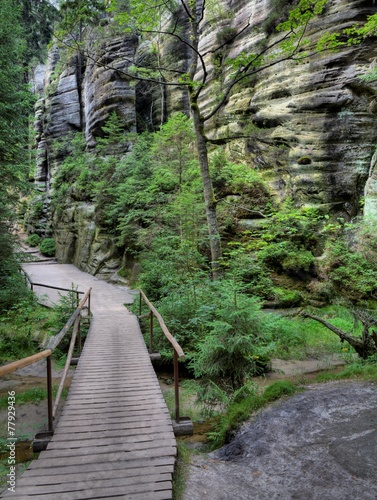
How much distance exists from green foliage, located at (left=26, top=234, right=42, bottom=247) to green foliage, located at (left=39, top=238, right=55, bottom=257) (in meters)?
2.59

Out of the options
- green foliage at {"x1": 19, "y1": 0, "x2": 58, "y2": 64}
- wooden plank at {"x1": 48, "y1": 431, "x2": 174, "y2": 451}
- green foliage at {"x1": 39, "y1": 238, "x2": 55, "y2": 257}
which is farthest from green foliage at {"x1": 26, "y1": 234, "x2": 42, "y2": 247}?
wooden plank at {"x1": 48, "y1": 431, "x2": 174, "y2": 451}

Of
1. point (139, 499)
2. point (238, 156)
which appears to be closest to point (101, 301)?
point (238, 156)

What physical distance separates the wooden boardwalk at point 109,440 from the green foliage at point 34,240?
27.6 m

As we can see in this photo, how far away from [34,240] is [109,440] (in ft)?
104

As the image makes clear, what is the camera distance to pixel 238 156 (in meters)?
16.3

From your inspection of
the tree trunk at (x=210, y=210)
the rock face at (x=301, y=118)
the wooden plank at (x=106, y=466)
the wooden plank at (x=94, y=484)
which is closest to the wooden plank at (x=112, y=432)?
the wooden plank at (x=106, y=466)

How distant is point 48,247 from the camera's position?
94.5 feet

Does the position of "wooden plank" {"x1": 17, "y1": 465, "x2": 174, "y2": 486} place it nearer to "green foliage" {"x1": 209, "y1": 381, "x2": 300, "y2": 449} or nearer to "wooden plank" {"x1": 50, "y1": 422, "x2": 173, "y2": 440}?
"wooden plank" {"x1": 50, "y1": 422, "x2": 173, "y2": 440}

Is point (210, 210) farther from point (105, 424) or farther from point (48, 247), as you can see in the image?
point (48, 247)

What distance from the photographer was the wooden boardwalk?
3.00 m

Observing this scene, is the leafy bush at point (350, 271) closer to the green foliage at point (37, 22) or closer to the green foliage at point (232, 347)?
the green foliage at point (232, 347)

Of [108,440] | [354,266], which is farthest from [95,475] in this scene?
[354,266]

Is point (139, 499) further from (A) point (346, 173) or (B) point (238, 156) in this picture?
(B) point (238, 156)

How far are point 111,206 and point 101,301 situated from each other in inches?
290
